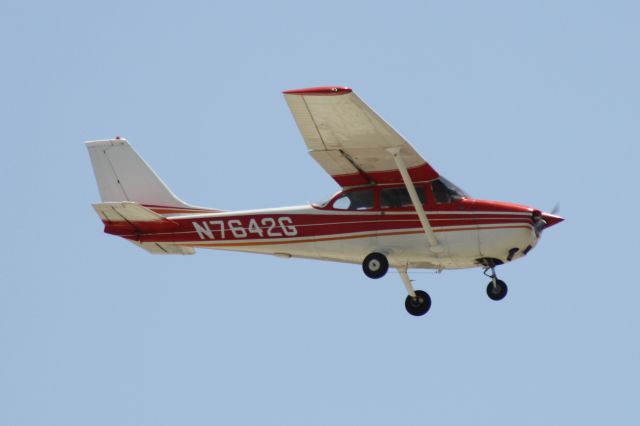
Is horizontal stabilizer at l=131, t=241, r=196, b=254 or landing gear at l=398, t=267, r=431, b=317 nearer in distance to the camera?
landing gear at l=398, t=267, r=431, b=317

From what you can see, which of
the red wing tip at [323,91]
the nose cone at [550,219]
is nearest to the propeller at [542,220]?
the nose cone at [550,219]

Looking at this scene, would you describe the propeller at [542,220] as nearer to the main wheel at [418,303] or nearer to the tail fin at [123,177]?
the main wheel at [418,303]

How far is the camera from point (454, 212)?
67.7 feet

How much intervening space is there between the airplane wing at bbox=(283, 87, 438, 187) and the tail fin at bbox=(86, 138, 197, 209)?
140 inches

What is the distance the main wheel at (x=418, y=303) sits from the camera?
21.9 meters

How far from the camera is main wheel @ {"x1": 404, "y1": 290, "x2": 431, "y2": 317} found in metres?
21.9

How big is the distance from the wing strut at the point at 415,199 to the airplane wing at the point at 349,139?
0.47ft

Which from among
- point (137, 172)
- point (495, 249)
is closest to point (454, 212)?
point (495, 249)

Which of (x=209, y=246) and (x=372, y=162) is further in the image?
(x=209, y=246)

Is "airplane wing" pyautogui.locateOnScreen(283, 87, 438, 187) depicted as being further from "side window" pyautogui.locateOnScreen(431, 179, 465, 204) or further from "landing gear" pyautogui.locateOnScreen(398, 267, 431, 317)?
"landing gear" pyautogui.locateOnScreen(398, 267, 431, 317)

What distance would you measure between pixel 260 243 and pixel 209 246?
931 millimetres

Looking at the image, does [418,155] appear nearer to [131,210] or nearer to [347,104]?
[347,104]

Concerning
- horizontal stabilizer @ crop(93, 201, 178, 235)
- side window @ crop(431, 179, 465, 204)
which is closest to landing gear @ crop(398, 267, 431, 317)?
side window @ crop(431, 179, 465, 204)

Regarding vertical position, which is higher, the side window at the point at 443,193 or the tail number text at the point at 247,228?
the side window at the point at 443,193
